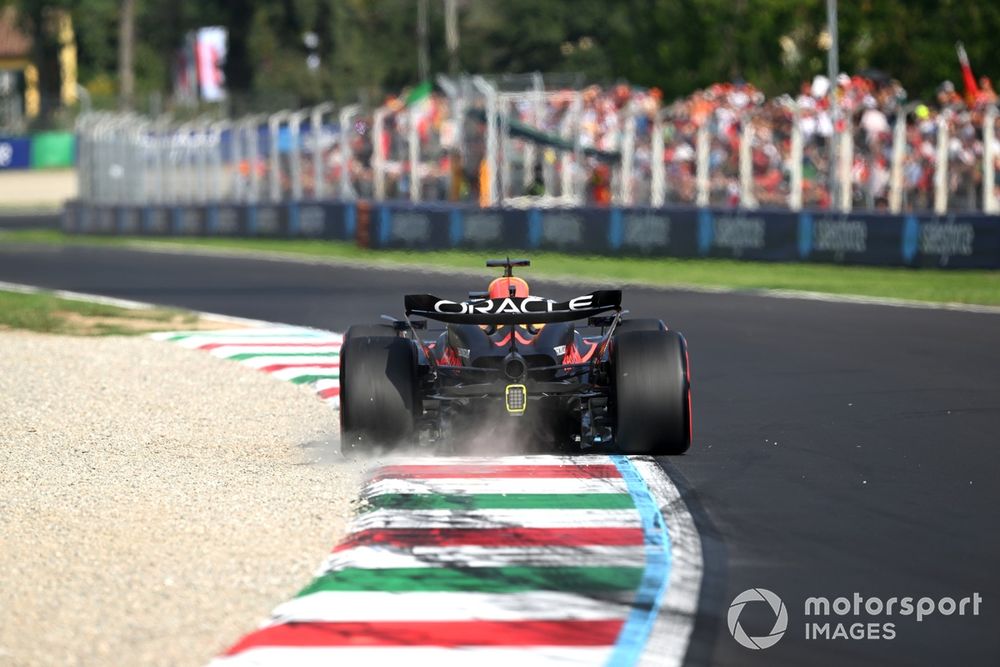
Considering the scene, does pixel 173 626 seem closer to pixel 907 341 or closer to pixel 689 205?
pixel 907 341

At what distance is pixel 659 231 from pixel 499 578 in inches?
798

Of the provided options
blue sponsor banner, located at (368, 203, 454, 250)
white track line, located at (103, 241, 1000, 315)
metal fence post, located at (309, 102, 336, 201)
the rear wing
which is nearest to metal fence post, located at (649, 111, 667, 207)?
white track line, located at (103, 241, 1000, 315)

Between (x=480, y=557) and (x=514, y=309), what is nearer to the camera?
(x=480, y=557)

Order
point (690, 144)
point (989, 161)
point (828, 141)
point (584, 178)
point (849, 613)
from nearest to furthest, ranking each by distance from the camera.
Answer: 1. point (849, 613)
2. point (989, 161)
3. point (828, 141)
4. point (690, 144)
5. point (584, 178)

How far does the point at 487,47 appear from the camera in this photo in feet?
211

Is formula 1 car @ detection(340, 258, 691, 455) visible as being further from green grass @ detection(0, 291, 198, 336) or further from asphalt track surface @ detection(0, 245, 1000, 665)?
green grass @ detection(0, 291, 198, 336)

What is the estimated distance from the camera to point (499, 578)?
23.0 ft

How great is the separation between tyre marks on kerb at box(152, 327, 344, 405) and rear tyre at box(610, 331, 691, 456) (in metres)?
3.50

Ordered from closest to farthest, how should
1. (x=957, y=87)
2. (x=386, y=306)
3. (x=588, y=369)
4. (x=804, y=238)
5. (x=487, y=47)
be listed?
(x=588, y=369)
(x=386, y=306)
(x=804, y=238)
(x=957, y=87)
(x=487, y=47)

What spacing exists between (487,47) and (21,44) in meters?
33.4

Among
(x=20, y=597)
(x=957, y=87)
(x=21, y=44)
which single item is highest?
(x=21, y=44)

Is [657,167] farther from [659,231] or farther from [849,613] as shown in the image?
[849,613]

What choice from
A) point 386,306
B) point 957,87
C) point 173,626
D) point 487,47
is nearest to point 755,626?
point 173,626

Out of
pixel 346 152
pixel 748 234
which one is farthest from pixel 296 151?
pixel 748 234
